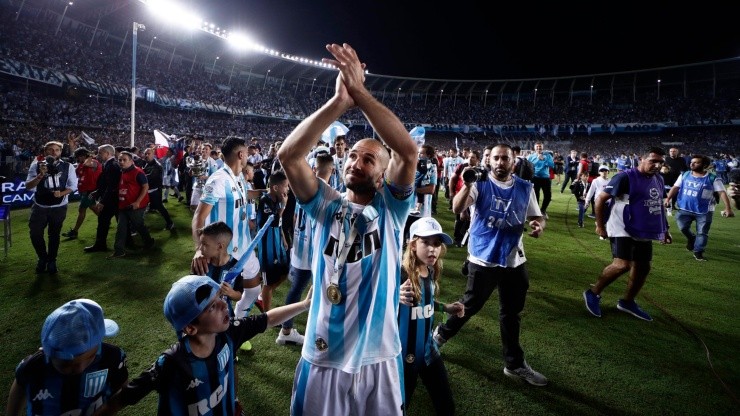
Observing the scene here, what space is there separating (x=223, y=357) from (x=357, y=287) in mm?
919

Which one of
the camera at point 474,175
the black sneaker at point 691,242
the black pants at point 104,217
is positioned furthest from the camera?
the black sneaker at point 691,242

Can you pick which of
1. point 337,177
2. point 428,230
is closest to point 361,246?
point 428,230

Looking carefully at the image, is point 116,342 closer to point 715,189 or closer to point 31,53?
point 715,189

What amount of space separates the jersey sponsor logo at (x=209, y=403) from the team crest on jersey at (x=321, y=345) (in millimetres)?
668

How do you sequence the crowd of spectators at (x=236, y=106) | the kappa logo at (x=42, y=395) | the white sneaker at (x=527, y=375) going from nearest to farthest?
the kappa logo at (x=42, y=395)
the white sneaker at (x=527, y=375)
the crowd of spectators at (x=236, y=106)

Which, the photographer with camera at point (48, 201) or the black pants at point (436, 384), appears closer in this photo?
the black pants at point (436, 384)

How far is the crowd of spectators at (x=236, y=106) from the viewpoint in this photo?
2747 cm

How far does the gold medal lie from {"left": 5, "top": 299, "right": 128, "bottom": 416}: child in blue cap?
47.8 inches

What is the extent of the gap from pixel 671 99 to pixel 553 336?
196 feet

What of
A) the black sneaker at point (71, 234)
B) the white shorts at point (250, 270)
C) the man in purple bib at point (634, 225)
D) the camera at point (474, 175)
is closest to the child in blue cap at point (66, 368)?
the white shorts at point (250, 270)

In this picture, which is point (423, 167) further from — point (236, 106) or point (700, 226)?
point (236, 106)

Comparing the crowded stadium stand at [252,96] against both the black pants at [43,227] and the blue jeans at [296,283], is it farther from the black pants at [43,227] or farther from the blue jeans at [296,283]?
the blue jeans at [296,283]

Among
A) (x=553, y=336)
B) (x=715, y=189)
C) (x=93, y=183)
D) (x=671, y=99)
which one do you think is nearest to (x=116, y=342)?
(x=553, y=336)

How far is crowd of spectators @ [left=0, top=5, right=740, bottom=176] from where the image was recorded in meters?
27.5
